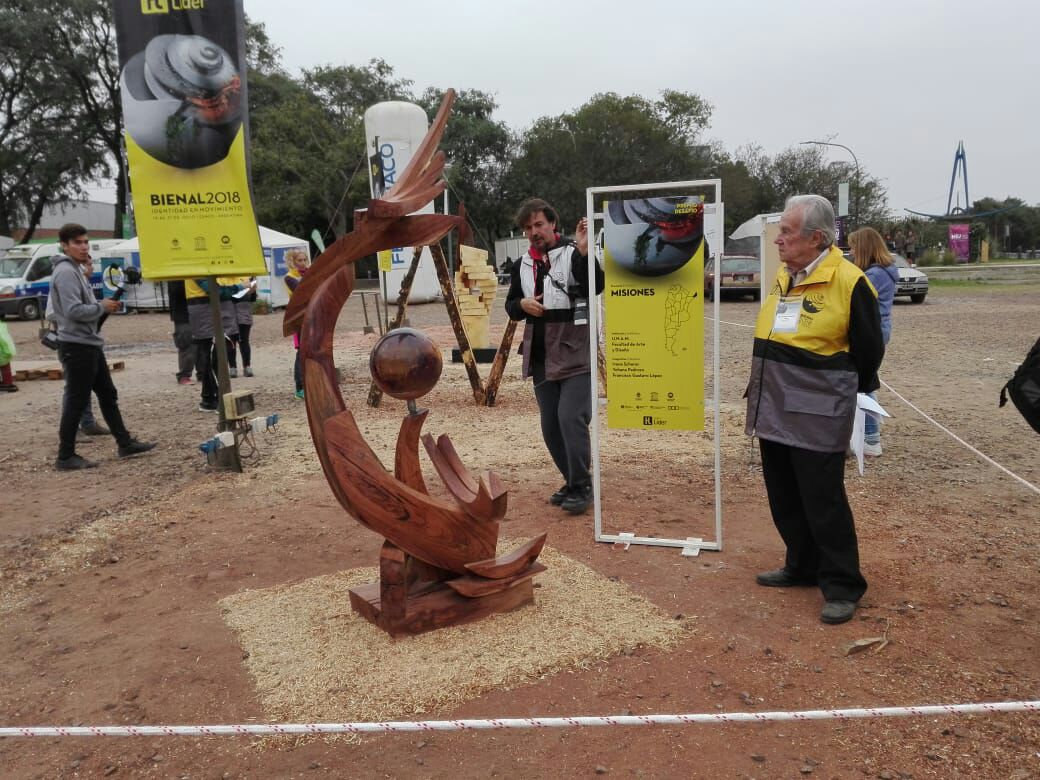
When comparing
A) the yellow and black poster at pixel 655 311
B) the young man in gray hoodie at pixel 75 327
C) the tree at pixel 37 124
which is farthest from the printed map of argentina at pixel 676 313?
the tree at pixel 37 124

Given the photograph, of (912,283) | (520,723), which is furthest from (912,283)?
(520,723)

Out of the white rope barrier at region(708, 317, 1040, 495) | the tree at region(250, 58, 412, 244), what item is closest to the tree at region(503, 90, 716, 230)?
the tree at region(250, 58, 412, 244)

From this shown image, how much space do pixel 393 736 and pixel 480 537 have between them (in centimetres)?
101

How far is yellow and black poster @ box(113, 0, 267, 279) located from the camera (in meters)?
5.66

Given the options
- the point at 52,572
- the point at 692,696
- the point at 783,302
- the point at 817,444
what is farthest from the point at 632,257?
the point at 52,572

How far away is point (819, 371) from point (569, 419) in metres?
1.70

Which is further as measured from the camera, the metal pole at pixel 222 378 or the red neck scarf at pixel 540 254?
the metal pole at pixel 222 378

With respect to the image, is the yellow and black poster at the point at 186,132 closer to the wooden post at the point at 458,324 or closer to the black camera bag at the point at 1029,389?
the wooden post at the point at 458,324

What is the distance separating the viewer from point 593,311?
14.0 ft

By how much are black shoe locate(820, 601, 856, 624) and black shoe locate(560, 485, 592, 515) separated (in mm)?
1793

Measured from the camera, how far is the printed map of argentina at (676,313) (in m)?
4.16

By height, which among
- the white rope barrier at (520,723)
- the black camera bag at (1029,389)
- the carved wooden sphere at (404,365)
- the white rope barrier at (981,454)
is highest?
→ the carved wooden sphere at (404,365)

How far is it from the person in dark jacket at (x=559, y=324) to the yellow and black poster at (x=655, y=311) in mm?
353

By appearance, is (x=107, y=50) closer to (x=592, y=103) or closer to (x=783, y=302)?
(x=592, y=103)
